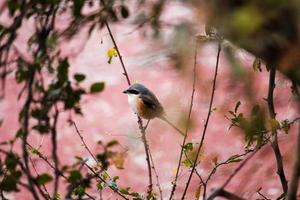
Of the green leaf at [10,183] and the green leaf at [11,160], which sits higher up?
the green leaf at [11,160]

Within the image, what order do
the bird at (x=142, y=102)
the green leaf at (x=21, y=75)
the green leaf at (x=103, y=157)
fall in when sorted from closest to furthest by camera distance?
the green leaf at (x=21, y=75) → the green leaf at (x=103, y=157) → the bird at (x=142, y=102)

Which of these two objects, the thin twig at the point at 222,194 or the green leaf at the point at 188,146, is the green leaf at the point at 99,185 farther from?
the thin twig at the point at 222,194

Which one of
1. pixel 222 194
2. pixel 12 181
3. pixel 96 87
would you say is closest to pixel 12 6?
pixel 96 87

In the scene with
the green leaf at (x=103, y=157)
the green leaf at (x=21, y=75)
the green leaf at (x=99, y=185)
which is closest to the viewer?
the green leaf at (x=21, y=75)

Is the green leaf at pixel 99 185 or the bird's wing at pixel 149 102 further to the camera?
the bird's wing at pixel 149 102

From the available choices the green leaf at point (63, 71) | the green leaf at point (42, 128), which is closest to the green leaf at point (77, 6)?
the green leaf at point (63, 71)

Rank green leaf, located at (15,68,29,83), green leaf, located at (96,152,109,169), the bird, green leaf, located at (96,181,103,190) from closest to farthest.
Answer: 1. green leaf, located at (15,68,29,83)
2. green leaf, located at (96,152,109,169)
3. green leaf, located at (96,181,103,190)
4. the bird

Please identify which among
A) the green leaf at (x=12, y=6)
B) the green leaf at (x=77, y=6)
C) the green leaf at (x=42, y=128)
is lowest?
the green leaf at (x=42, y=128)

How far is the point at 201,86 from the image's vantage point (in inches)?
47.9

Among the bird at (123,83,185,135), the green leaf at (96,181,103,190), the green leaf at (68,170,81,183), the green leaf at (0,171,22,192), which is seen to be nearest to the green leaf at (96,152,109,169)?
the green leaf at (68,170,81,183)

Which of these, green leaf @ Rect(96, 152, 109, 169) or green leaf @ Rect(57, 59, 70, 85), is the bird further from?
green leaf @ Rect(57, 59, 70, 85)

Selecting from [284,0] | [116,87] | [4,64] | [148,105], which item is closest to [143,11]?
[4,64]

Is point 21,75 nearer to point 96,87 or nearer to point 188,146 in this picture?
point 96,87

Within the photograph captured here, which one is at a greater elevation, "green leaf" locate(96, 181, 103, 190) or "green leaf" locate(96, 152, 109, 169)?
"green leaf" locate(96, 181, 103, 190)
